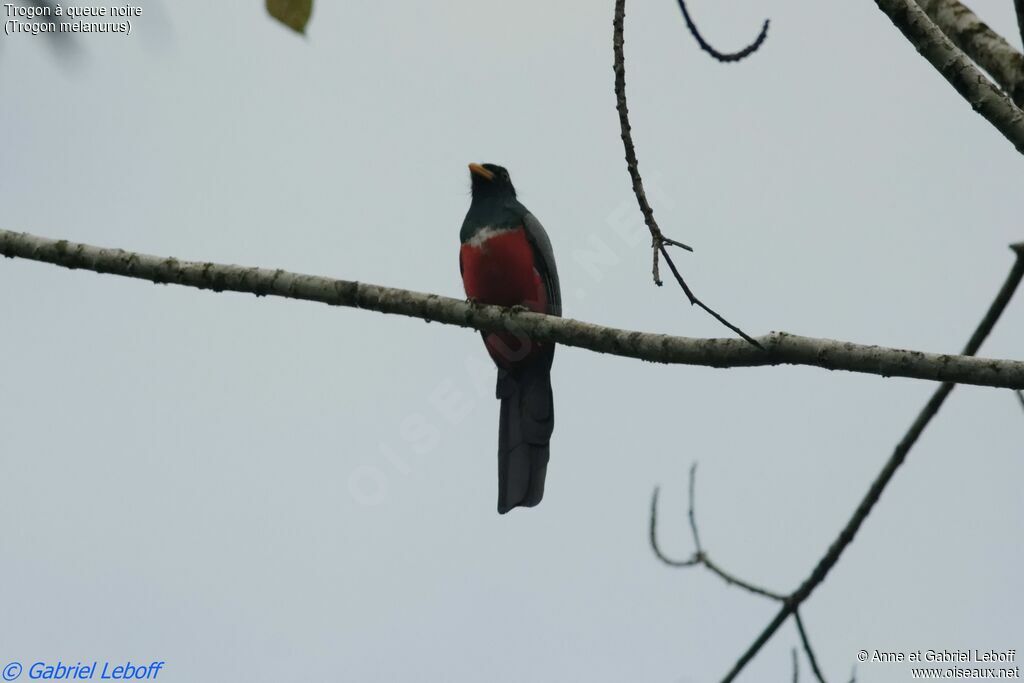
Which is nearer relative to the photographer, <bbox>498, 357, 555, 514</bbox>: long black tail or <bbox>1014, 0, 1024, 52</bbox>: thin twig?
<bbox>1014, 0, 1024, 52</bbox>: thin twig

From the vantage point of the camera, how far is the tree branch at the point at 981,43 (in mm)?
2973

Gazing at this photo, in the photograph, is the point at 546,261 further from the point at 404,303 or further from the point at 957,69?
the point at 957,69

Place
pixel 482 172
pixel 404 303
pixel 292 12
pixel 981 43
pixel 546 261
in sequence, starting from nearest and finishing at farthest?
pixel 292 12, pixel 981 43, pixel 404 303, pixel 546 261, pixel 482 172

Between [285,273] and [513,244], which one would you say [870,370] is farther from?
[513,244]

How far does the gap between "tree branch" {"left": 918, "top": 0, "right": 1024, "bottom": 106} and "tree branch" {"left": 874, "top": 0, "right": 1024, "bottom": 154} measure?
55mm

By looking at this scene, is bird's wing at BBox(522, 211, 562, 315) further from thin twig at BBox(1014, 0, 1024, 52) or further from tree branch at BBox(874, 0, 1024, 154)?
thin twig at BBox(1014, 0, 1024, 52)

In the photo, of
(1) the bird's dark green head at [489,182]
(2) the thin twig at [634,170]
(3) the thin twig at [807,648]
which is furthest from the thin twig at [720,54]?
(1) the bird's dark green head at [489,182]

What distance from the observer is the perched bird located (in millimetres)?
5844

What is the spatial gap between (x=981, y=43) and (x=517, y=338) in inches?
128

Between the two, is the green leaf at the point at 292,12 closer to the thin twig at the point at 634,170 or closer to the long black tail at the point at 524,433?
the thin twig at the point at 634,170

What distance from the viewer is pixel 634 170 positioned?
3260 millimetres

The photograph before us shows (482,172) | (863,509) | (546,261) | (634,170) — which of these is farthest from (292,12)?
(482,172)

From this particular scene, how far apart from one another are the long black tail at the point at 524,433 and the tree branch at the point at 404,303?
1.82 metres

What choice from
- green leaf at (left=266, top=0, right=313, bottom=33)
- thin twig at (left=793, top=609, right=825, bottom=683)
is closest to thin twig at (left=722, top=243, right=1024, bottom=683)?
thin twig at (left=793, top=609, right=825, bottom=683)
